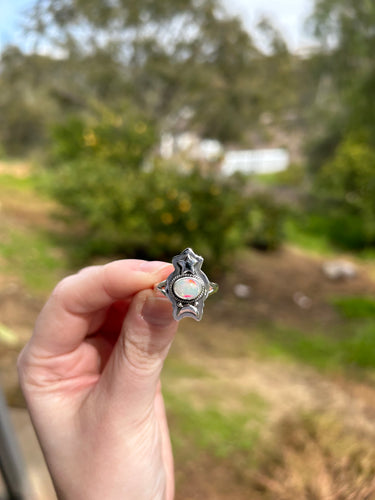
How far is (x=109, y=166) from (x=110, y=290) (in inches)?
184

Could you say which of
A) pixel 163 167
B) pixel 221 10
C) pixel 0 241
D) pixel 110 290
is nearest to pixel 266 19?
pixel 221 10

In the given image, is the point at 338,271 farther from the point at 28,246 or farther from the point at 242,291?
the point at 28,246

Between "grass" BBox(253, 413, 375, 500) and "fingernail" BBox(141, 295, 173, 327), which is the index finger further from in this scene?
"grass" BBox(253, 413, 375, 500)

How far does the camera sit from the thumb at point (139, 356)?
617 mm

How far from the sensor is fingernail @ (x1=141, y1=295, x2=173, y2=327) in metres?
0.60

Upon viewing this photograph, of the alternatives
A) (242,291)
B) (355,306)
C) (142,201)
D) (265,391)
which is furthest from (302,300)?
(265,391)

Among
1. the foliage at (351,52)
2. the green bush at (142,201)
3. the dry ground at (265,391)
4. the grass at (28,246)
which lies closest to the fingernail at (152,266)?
the dry ground at (265,391)

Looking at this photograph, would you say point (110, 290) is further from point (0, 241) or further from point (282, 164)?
point (282, 164)

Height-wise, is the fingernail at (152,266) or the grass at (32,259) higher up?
the grass at (32,259)

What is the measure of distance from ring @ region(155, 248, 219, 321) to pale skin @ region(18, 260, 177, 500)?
0.39 feet

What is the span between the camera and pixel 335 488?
1.44m

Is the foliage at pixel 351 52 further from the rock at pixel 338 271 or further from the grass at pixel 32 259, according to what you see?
the grass at pixel 32 259

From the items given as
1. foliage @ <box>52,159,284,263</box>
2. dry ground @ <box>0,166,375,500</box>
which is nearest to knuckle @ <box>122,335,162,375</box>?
dry ground @ <box>0,166,375,500</box>

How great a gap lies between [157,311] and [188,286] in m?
0.14
